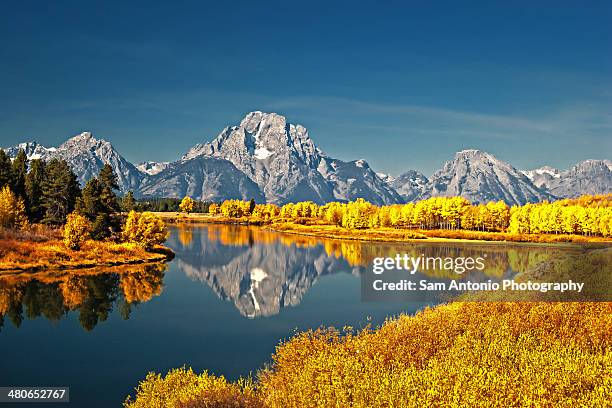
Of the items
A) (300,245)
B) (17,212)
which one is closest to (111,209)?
(17,212)

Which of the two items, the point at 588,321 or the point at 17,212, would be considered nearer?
the point at 588,321

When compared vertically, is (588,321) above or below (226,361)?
above

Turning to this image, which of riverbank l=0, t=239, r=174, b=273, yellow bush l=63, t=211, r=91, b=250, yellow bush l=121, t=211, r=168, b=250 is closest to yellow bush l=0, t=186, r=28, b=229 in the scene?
riverbank l=0, t=239, r=174, b=273

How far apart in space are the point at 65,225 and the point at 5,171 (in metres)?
25.6

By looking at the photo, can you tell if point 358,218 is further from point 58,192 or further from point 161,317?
point 161,317

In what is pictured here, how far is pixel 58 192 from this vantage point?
306ft

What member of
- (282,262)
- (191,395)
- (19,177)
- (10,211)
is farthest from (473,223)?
(191,395)

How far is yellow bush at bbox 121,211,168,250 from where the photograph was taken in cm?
8888

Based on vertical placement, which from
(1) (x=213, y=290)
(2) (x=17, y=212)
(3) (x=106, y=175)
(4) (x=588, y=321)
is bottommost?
(1) (x=213, y=290)

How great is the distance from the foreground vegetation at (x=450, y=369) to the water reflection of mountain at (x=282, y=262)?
90.0ft

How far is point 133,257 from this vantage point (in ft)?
268

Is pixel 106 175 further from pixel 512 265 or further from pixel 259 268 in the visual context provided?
pixel 512 265

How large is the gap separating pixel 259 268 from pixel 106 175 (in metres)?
37.4

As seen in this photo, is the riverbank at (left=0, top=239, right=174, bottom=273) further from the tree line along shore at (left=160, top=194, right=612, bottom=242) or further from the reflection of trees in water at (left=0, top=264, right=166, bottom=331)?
the tree line along shore at (left=160, top=194, right=612, bottom=242)
